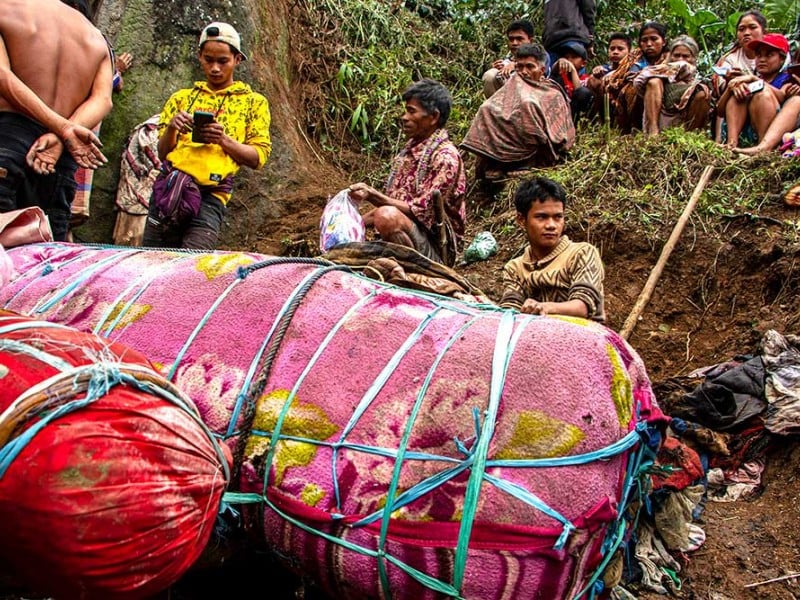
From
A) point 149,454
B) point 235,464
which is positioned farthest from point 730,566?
point 149,454

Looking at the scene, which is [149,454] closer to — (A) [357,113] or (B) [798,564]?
(B) [798,564]

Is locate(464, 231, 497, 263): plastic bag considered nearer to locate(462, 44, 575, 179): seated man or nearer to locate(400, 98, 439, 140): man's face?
locate(462, 44, 575, 179): seated man

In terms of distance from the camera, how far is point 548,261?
337cm

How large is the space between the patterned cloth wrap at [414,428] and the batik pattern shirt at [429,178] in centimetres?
179

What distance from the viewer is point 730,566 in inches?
120

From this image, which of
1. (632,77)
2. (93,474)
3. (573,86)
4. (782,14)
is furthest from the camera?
(782,14)

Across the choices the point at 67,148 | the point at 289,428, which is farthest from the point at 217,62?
the point at 289,428

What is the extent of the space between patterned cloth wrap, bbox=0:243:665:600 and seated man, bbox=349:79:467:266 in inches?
66.9

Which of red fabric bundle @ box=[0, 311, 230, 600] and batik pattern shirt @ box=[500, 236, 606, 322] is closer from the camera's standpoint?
red fabric bundle @ box=[0, 311, 230, 600]

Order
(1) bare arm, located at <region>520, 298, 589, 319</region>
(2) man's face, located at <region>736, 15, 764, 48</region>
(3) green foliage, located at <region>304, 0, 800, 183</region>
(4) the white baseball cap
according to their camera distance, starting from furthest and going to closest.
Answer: (3) green foliage, located at <region>304, 0, 800, 183</region> < (2) man's face, located at <region>736, 15, 764, 48</region> < (4) the white baseball cap < (1) bare arm, located at <region>520, 298, 589, 319</region>

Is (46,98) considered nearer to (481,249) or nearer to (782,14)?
(481,249)

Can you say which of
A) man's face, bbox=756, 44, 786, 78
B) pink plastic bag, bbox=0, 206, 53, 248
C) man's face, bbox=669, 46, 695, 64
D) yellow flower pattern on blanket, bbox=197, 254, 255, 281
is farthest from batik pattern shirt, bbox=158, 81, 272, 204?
man's face, bbox=669, 46, 695, 64

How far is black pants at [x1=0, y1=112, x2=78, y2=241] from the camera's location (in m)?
3.49

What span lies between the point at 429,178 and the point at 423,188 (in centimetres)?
6
